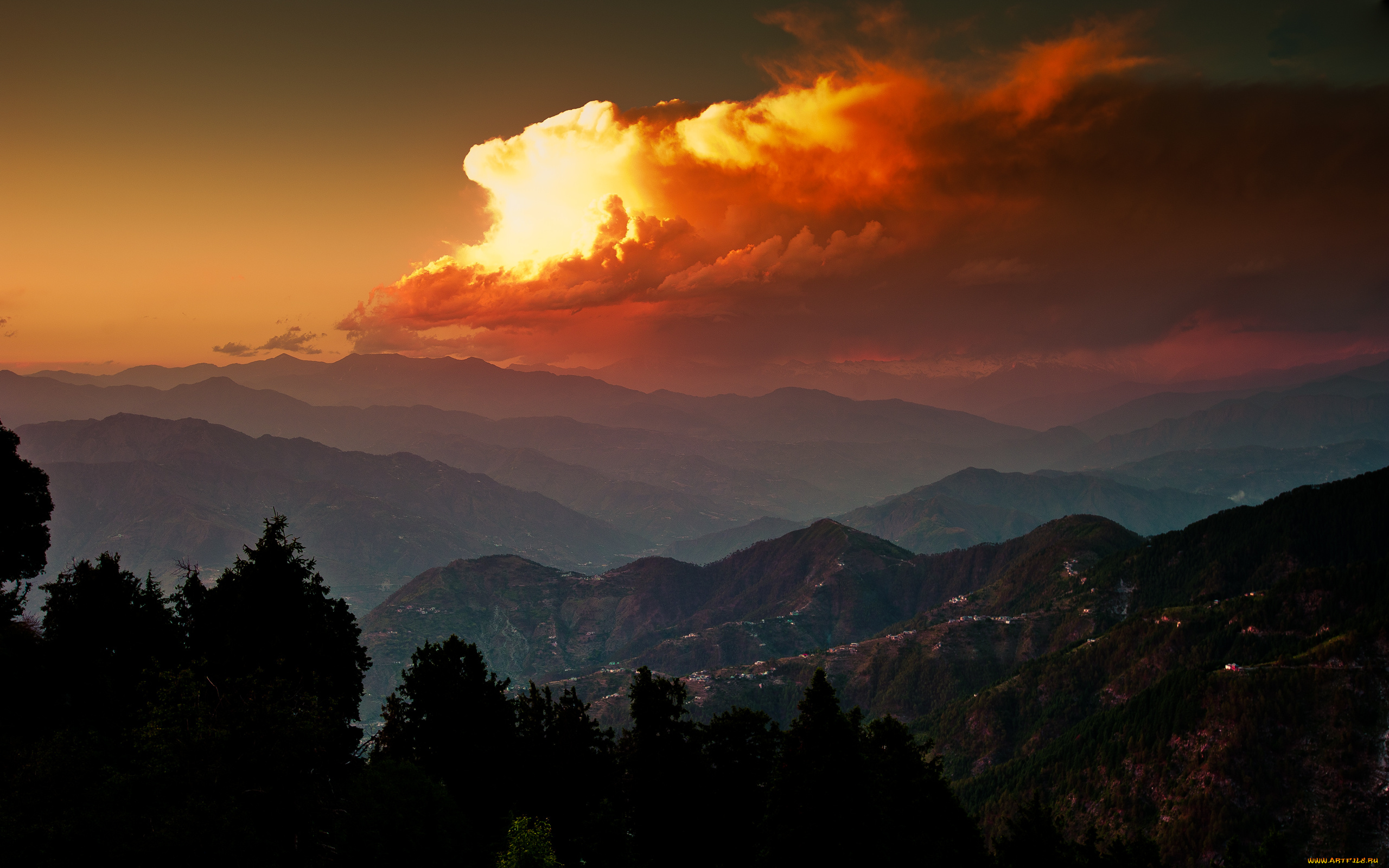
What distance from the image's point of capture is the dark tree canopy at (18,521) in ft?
182

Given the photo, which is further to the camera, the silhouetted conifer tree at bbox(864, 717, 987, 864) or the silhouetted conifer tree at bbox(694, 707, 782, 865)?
the silhouetted conifer tree at bbox(694, 707, 782, 865)

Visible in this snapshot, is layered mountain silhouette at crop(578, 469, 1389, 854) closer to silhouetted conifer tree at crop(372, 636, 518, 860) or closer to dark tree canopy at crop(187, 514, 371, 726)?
silhouetted conifer tree at crop(372, 636, 518, 860)

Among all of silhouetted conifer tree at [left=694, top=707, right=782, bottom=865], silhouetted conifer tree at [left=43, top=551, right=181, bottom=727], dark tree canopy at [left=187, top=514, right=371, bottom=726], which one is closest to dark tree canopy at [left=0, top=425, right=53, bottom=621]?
silhouetted conifer tree at [left=43, top=551, right=181, bottom=727]

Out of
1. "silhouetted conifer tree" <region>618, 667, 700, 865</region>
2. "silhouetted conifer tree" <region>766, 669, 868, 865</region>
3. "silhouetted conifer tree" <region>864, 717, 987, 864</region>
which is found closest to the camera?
"silhouetted conifer tree" <region>766, 669, 868, 865</region>

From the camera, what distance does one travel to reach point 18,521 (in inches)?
2233

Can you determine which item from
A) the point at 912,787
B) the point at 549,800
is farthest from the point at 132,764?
the point at 912,787

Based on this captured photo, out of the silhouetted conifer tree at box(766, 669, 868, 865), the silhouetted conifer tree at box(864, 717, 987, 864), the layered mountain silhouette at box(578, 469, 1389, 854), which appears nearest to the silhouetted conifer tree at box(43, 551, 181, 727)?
the silhouetted conifer tree at box(766, 669, 868, 865)

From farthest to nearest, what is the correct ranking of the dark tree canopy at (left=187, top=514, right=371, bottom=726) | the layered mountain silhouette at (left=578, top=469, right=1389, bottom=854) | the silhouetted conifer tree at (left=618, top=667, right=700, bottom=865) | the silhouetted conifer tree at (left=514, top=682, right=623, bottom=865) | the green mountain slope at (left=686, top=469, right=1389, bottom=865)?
the layered mountain silhouette at (left=578, top=469, right=1389, bottom=854), the green mountain slope at (left=686, top=469, right=1389, bottom=865), the silhouetted conifer tree at (left=618, top=667, right=700, bottom=865), the dark tree canopy at (left=187, top=514, right=371, bottom=726), the silhouetted conifer tree at (left=514, top=682, right=623, bottom=865)

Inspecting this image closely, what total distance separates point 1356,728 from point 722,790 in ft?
377

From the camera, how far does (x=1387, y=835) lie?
4006 inches

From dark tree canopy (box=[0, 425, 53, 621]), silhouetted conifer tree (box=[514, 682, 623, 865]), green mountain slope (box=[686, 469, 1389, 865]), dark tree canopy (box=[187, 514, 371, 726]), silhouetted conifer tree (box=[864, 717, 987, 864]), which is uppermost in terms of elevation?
dark tree canopy (box=[0, 425, 53, 621])

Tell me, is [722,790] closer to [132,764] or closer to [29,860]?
[132,764]

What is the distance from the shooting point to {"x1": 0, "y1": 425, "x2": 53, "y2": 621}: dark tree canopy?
55625 millimetres

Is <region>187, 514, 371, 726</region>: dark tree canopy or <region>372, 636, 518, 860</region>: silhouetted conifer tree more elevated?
<region>187, 514, 371, 726</region>: dark tree canopy
